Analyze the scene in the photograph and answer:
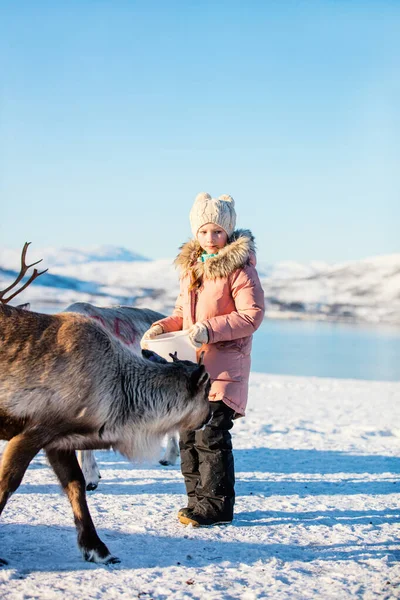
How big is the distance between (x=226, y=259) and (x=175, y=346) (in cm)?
79

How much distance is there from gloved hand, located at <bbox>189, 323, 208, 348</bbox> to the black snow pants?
527 mm

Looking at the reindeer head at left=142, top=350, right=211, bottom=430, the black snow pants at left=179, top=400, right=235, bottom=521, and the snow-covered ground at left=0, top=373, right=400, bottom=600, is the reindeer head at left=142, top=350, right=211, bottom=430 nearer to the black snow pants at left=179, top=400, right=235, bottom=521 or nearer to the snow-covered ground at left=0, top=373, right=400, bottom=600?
the black snow pants at left=179, top=400, right=235, bottom=521

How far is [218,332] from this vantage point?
4.53 m

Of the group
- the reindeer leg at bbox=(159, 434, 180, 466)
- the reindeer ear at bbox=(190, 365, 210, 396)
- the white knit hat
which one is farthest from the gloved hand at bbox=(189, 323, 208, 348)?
the reindeer leg at bbox=(159, 434, 180, 466)

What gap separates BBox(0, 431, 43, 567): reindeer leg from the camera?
11.6 feet

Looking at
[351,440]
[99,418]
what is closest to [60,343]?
[99,418]

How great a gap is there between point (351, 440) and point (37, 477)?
422 centimetres

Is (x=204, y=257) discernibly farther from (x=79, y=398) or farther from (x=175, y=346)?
(x=79, y=398)

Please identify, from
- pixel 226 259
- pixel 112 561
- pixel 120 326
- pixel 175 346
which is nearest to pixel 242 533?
pixel 112 561

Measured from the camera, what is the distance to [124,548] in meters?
4.02

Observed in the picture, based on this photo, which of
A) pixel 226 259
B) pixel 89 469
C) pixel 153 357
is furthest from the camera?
pixel 89 469

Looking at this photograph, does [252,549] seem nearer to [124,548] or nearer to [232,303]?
[124,548]

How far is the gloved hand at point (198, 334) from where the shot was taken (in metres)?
4.48

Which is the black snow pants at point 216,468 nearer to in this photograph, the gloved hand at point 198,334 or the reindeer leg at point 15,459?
the gloved hand at point 198,334
